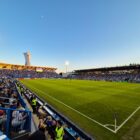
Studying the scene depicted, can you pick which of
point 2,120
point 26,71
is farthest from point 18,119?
point 26,71

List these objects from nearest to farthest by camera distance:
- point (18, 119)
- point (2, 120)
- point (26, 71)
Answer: point (2, 120) < point (18, 119) < point (26, 71)

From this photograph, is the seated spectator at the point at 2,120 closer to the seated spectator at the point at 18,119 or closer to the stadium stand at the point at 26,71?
the seated spectator at the point at 18,119

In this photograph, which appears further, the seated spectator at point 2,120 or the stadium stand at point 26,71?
the stadium stand at point 26,71

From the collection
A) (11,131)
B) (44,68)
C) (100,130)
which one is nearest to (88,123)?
(100,130)

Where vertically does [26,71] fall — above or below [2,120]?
above

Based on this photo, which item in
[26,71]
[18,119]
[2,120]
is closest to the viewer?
[2,120]

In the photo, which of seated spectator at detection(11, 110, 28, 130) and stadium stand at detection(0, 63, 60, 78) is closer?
seated spectator at detection(11, 110, 28, 130)

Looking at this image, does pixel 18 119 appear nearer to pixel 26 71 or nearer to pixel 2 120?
pixel 2 120

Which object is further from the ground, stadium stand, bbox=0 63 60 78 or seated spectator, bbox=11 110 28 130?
stadium stand, bbox=0 63 60 78

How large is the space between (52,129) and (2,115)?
2.77 metres

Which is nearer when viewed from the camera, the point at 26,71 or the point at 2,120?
the point at 2,120

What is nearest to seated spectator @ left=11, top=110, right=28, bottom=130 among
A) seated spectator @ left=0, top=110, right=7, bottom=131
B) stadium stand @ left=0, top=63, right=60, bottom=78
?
seated spectator @ left=0, top=110, right=7, bottom=131

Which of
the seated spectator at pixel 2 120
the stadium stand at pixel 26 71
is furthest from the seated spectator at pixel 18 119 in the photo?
the stadium stand at pixel 26 71

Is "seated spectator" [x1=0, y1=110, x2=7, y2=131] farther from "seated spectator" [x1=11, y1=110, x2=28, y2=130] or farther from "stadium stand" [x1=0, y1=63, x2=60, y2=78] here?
"stadium stand" [x1=0, y1=63, x2=60, y2=78]
